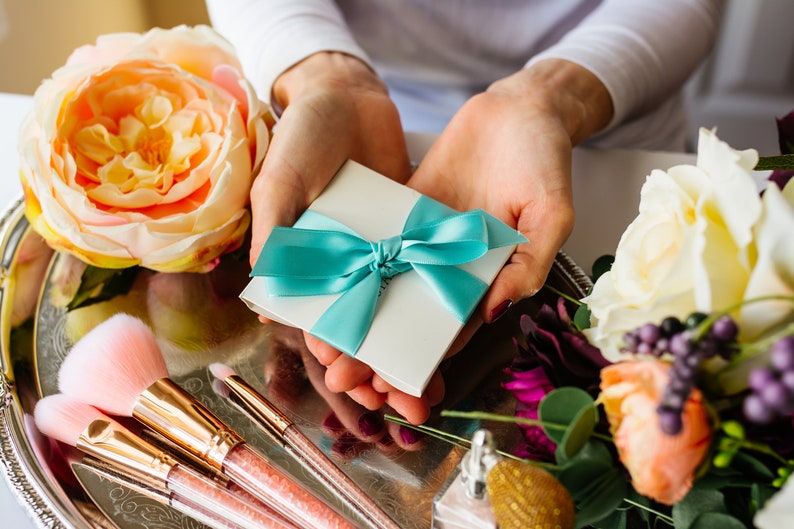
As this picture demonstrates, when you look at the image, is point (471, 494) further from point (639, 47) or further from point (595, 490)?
point (639, 47)

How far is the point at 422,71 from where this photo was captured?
32.2 inches

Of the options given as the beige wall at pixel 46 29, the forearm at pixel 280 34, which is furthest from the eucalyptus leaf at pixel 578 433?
the beige wall at pixel 46 29

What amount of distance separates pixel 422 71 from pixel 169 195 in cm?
40

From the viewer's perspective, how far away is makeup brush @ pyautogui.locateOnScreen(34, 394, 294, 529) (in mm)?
421

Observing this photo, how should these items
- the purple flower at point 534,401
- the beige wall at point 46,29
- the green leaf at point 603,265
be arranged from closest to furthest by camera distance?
the purple flower at point 534,401, the green leaf at point 603,265, the beige wall at point 46,29

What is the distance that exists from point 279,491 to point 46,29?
3.13 ft

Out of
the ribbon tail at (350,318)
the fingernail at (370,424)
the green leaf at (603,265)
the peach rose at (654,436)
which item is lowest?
the fingernail at (370,424)

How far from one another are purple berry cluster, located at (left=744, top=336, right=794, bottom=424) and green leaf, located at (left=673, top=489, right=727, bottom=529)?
0.28 ft

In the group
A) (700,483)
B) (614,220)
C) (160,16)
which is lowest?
(160,16)

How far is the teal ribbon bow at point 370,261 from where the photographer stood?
466 millimetres

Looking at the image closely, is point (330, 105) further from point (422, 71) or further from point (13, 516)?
point (13, 516)

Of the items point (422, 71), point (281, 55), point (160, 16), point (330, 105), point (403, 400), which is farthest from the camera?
point (160, 16)

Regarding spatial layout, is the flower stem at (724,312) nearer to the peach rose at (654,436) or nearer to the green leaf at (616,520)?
the peach rose at (654,436)

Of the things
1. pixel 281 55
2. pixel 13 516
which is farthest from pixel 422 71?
pixel 13 516
